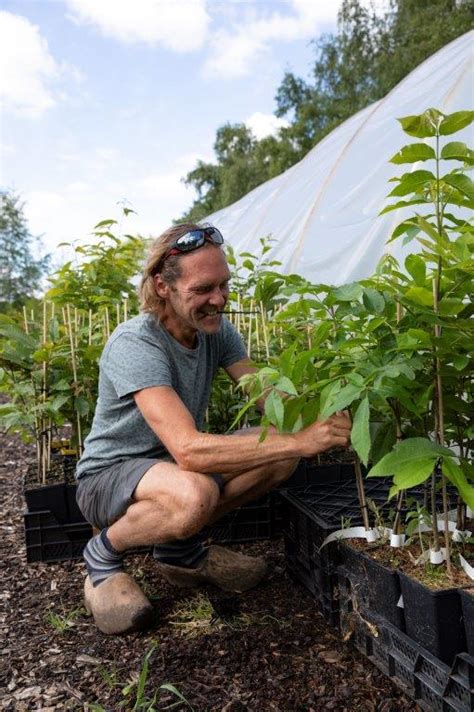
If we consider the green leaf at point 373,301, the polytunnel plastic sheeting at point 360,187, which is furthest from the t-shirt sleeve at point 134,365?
the polytunnel plastic sheeting at point 360,187

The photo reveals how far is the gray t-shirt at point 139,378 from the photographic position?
7.13ft

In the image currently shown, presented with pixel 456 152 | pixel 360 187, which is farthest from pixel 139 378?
pixel 360 187

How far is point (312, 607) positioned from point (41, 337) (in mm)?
1933

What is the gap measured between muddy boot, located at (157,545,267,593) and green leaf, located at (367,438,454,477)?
4.01 feet

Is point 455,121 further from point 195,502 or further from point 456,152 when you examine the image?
point 195,502

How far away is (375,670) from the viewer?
6.10ft

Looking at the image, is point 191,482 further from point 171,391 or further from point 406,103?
point 406,103

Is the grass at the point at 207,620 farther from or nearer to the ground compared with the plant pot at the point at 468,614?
nearer to the ground

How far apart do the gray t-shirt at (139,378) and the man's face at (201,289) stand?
0.14m

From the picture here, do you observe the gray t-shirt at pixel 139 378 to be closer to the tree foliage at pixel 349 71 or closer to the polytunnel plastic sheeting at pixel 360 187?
the polytunnel plastic sheeting at pixel 360 187

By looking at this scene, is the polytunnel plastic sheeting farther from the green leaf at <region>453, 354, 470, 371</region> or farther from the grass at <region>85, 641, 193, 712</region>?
the grass at <region>85, 641, 193, 712</region>

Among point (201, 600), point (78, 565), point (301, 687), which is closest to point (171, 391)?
point (201, 600)

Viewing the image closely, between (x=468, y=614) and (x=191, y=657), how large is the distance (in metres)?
0.91

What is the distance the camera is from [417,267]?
1.56m
